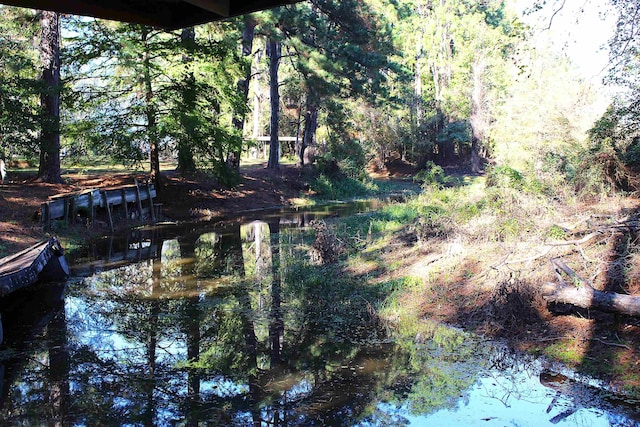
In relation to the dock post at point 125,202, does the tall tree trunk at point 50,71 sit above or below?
above

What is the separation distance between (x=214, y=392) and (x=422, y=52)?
5102 cm

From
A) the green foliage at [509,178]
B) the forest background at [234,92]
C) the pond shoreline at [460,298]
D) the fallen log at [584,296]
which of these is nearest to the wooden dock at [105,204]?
the pond shoreline at [460,298]

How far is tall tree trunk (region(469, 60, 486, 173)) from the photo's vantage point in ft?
129

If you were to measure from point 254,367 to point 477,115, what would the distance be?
37.5 m

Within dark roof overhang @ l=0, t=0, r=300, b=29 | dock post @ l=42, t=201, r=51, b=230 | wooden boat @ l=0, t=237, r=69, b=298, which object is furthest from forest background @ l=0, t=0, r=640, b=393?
dark roof overhang @ l=0, t=0, r=300, b=29

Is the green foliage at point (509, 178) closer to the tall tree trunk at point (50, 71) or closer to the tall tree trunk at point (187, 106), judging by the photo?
the tall tree trunk at point (187, 106)

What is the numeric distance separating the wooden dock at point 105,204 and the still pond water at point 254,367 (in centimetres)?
500

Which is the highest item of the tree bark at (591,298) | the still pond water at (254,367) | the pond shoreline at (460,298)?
the tree bark at (591,298)

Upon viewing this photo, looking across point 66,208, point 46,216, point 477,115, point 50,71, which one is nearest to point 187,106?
point 50,71

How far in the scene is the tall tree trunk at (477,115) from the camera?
3931 centimetres

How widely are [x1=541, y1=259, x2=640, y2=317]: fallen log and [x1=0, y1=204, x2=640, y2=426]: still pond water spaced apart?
3.31ft

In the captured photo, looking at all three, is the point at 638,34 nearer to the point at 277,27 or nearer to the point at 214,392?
the point at 214,392

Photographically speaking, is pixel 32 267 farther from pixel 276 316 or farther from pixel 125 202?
pixel 125 202

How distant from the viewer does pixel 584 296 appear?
268 inches
